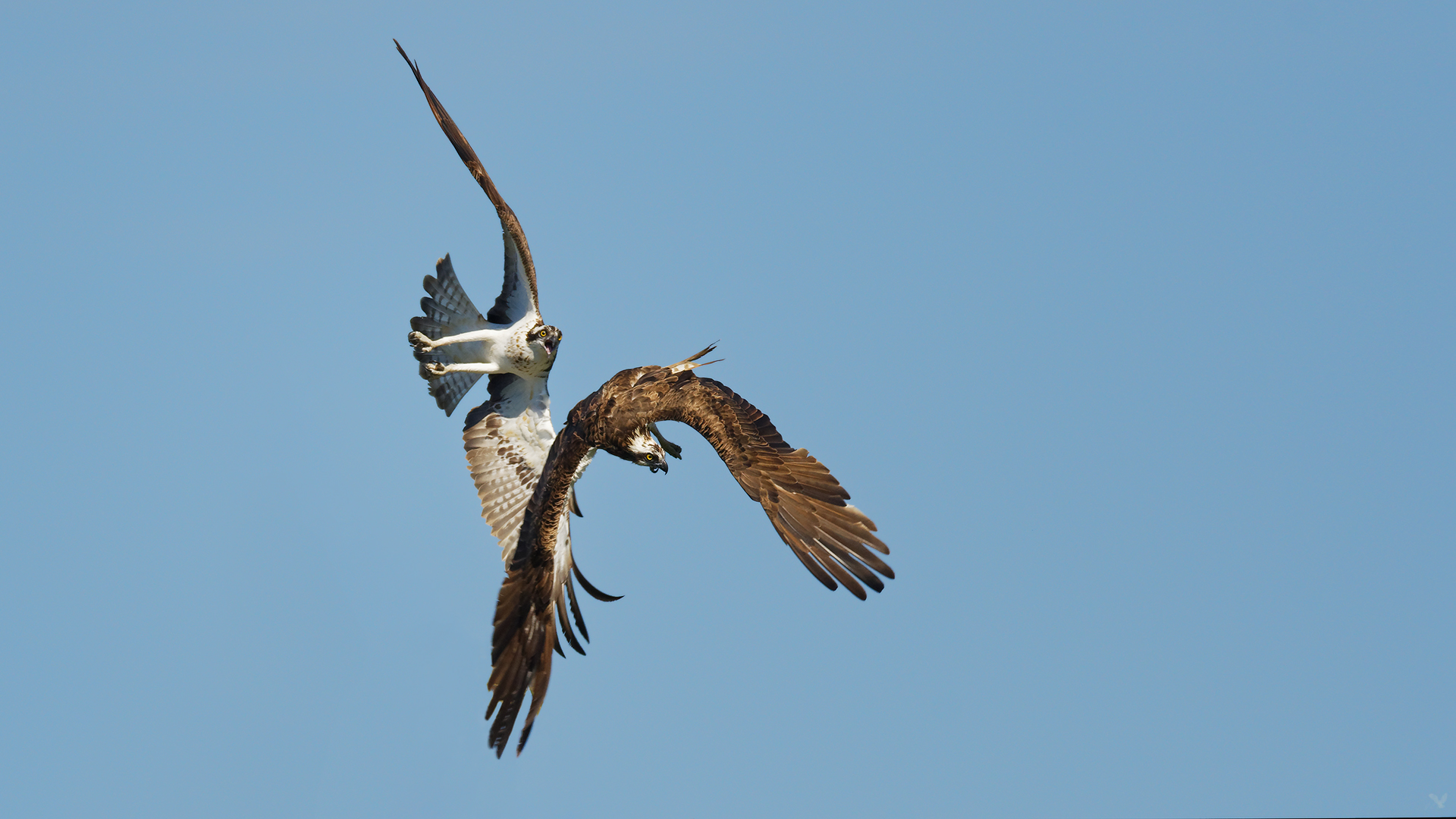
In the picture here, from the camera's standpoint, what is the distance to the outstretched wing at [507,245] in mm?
15164

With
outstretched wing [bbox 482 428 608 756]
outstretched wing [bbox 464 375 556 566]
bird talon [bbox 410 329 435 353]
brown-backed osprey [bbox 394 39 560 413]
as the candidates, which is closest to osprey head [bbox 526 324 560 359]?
brown-backed osprey [bbox 394 39 560 413]

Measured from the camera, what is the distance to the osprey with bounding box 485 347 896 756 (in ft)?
36.7

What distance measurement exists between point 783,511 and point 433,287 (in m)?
7.15

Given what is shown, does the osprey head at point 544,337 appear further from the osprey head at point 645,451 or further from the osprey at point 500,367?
the osprey head at point 645,451

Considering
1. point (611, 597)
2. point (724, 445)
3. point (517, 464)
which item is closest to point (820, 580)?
point (724, 445)

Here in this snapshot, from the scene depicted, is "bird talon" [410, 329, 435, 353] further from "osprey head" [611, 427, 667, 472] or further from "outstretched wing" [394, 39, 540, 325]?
"osprey head" [611, 427, 667, 472]

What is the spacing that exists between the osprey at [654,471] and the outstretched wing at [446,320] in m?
2.83

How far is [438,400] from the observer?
17.0 metres

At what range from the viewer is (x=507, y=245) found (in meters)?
16.0

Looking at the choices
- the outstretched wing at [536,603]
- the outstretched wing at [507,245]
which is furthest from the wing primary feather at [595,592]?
the outstretched wing at [507,245]

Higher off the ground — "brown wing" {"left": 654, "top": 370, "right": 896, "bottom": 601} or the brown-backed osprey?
the brown-backed osprey

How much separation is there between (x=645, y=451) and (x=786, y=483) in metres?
2.47

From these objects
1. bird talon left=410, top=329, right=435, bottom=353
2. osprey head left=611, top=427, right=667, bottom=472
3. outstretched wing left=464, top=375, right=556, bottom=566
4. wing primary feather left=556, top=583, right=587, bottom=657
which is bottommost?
wing primary feather left=556, top=583, right=587, bottom=657

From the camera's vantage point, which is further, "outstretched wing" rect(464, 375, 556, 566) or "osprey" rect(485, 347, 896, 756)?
"outstretched wing" rect(464, 375, 556, 566)
